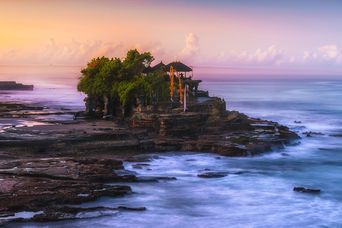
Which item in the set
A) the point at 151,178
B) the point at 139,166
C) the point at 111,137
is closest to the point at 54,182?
the point at 151,178

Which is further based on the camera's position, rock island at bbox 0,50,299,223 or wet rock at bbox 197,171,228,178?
wet rock at bbox 197,171,228,178

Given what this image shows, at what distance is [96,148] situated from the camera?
1700 inches

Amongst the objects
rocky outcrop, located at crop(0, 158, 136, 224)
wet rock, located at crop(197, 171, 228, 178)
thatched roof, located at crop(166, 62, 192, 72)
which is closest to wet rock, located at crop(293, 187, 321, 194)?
wet rock, located at crop(197, 171, 228, 178)

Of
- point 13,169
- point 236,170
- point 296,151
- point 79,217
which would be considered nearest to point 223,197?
point 236,170

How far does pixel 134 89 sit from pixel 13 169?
27.5 metres

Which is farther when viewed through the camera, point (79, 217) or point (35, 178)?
point (35, 178)

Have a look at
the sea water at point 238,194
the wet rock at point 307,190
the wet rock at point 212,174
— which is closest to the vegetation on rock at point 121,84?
the sea water at point 238,194

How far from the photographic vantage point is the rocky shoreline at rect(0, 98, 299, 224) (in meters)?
27.9

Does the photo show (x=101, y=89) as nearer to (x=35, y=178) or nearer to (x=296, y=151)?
(x=296, y=151)

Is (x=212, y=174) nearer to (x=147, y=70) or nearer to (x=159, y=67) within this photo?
(x=159, y=67)

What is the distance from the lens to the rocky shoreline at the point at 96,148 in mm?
27938

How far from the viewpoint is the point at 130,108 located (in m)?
62.1

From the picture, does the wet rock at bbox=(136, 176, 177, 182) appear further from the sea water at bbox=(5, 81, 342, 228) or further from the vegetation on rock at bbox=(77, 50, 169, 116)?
the vegetation on rock at bbox=(77, 50, 169, 116)

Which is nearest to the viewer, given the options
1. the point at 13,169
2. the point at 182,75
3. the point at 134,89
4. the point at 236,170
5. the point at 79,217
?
the point at 79,217
